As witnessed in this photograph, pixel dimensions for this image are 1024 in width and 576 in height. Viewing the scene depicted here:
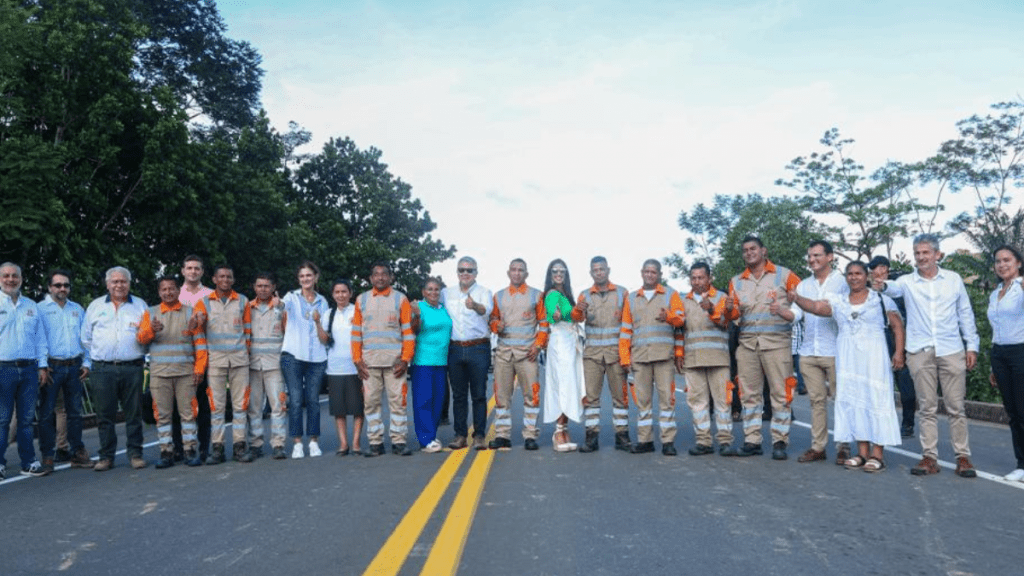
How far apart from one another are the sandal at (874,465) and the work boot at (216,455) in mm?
6167

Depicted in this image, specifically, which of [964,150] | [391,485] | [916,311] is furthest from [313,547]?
[964,150]

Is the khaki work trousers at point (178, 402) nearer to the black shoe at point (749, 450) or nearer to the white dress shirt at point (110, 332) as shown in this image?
the white dress shirt at point (110, 332)

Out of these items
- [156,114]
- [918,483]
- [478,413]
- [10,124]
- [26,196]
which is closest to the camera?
[918,483]

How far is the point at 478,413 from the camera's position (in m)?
9.13

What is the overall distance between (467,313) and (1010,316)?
16.9ft

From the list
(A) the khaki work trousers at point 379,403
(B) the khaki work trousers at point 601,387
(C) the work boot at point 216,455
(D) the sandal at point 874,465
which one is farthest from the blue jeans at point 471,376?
(D) the sandal at point 874,465

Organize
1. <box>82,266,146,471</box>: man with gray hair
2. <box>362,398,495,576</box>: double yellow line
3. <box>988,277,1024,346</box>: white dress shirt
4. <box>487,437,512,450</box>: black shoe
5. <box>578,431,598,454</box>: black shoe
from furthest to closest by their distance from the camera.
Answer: <box>487,437,512,450</box>: black shoe < <box>578,431,598,454</box>: black shoe < <box>82,266,146,471</box>: man with gray hair < <box>988,277,1024,346</box>: white dress shirt < <box>362,398,495,576</box>: double yellow line

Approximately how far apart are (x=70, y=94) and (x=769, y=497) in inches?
786

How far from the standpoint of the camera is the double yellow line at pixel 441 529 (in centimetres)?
451

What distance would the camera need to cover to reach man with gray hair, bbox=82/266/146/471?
8.31m

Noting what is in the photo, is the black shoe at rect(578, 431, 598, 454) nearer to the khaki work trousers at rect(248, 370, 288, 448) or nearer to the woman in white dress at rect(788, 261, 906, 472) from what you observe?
the woman in white dress at rect(788, 261, 906, 472)

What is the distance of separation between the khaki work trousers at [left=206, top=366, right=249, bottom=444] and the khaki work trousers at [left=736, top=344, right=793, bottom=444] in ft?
16.6

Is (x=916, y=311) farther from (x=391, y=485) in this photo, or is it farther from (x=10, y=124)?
(x=10, y=124)

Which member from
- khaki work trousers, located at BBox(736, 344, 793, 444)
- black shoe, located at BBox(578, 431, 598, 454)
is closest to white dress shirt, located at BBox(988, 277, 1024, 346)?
khaki work trousers, located at BBox(736, 344, 793, 444)
